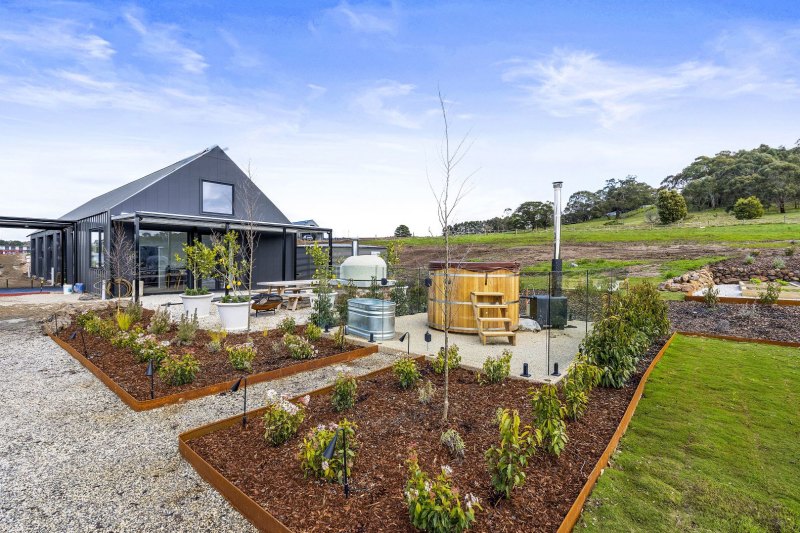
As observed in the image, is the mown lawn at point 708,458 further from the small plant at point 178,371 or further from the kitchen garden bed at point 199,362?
the small plant at point 178,371

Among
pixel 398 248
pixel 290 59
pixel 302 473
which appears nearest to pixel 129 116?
pixel 290 59

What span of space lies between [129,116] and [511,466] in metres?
15.2

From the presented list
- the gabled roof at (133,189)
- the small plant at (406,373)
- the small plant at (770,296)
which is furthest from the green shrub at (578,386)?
the gabled roof at (133,189)

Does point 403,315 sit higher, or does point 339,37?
point 339,37

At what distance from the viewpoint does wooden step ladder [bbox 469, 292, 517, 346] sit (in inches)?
319

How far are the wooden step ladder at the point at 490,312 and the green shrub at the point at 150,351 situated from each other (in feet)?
18.2

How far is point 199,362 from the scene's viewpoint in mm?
6215

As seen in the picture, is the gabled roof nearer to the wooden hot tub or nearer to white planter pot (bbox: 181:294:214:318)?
white planter pot (bbox: 181:294:214:318)

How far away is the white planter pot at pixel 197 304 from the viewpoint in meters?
11.1

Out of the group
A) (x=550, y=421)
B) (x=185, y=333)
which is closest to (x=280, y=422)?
(x=550, y=421)

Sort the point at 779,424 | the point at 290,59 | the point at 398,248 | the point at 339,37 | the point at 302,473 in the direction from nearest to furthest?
the point at 302,473 → the point at 779,424 → the point at 339,37 → the point at 290,59 → the point at 398,248

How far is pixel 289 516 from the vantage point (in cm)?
263

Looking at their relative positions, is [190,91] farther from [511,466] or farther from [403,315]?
[511,466]

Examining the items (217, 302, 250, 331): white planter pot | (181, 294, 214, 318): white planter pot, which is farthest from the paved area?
(181, 294, 214, 318): white planter pot
